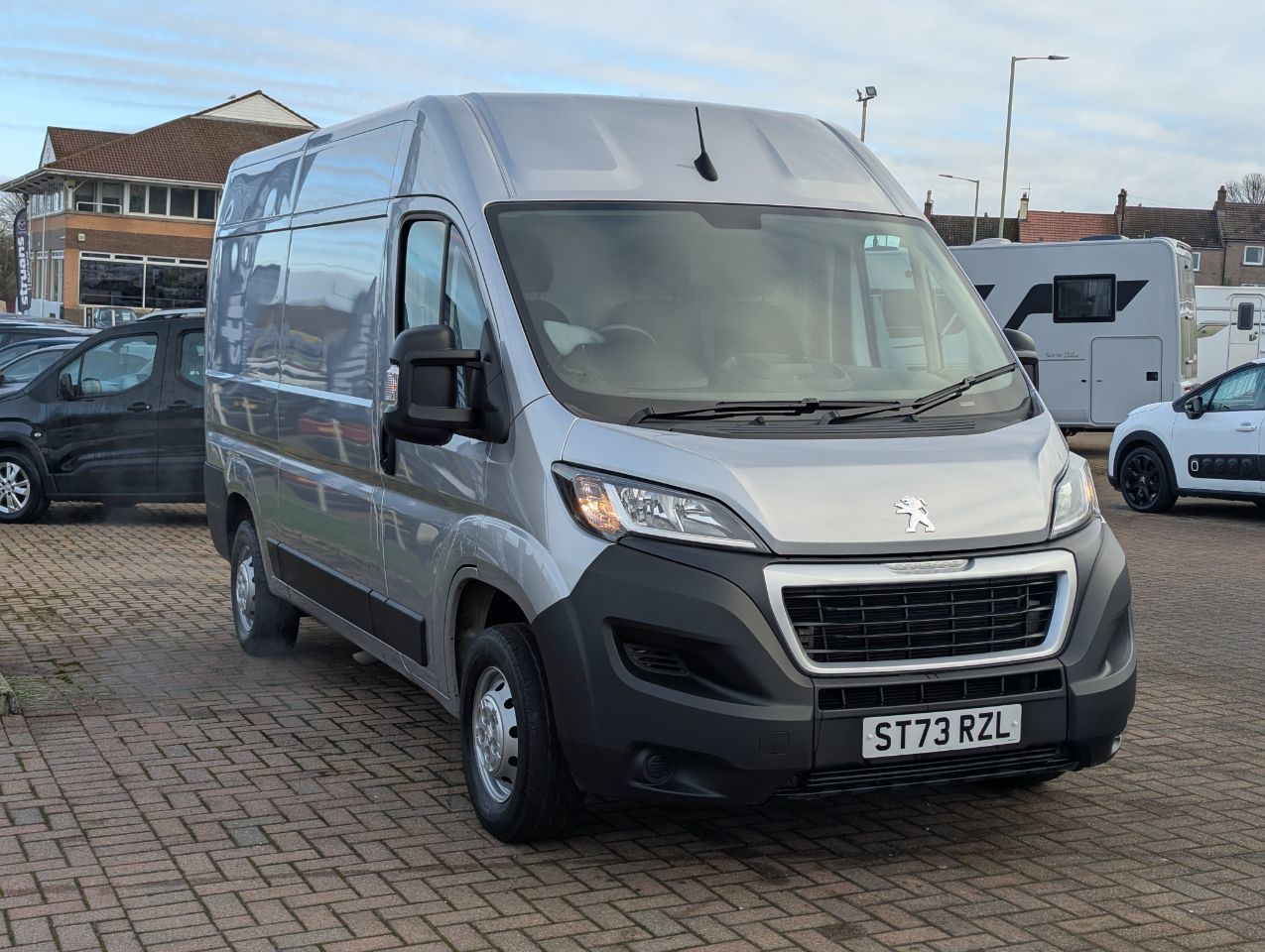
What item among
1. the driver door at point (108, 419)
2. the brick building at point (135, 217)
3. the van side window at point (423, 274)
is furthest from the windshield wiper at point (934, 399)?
the brick building at point (135, 217)

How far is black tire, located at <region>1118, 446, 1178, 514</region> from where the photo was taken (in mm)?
16969

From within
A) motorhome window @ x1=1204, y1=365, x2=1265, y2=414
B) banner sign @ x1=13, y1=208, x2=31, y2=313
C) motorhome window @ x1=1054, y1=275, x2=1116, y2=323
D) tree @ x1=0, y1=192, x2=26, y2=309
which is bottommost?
motorhome window @ x1=1204, y1=365, x2=1265, y2=414

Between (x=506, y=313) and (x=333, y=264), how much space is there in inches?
71.5

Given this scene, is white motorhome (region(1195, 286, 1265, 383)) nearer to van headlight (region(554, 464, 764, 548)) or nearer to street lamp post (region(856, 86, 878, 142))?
street lamp post (region(856, 86, 878, 142))

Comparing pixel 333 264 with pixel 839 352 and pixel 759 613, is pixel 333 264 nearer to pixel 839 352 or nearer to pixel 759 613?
pixel 839 352

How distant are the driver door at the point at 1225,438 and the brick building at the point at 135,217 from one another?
53.5 m

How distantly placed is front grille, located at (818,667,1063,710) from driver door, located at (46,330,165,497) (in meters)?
11.0

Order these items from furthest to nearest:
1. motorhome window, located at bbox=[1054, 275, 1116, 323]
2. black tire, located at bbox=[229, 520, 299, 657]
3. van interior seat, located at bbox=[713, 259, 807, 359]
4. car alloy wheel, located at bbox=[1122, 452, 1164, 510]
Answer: motorhome window, located at bbox=[1054, 275, 1116, 323], car alloy wheel, located at bbox=[1122, 452, 1164, 510], black tire, located at bbox=[229, 520, 299, 657], van interior seat, located at bbox=[713, 259, 807, 359]

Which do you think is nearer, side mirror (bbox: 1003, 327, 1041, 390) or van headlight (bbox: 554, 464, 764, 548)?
van headlight (bbox: 554, 464, 764, 548)

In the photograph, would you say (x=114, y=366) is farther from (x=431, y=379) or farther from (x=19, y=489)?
(x=431, y=379)

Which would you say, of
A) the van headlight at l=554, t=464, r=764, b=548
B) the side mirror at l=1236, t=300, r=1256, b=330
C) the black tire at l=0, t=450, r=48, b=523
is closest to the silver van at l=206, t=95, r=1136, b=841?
the van headlight at l=554, t=464, r=764, b=548

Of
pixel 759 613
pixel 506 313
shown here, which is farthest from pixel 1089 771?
pixel 506 313

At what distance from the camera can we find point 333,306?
6699 mm

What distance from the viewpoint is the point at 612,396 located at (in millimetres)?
4996
